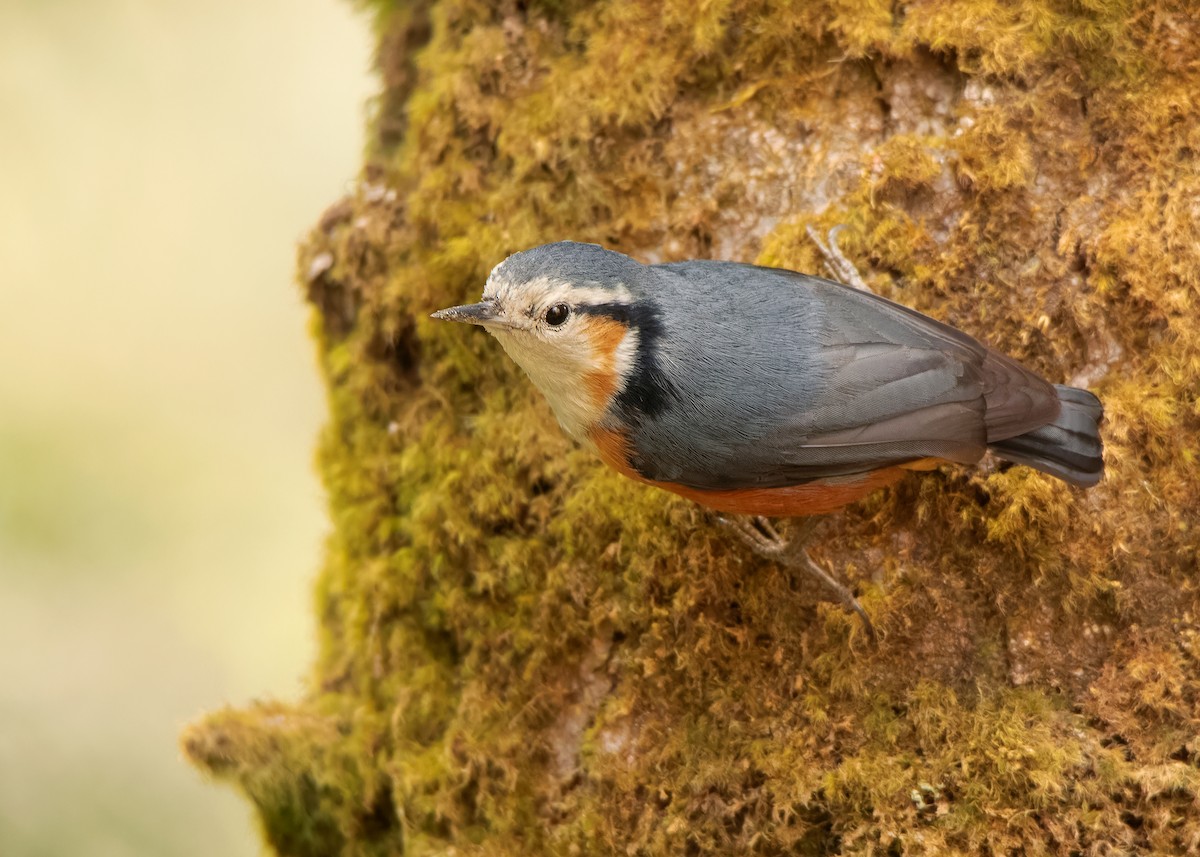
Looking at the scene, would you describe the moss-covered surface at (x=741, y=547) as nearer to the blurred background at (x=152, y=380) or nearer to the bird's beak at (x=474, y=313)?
the bird's beak at (x=474, y=313)

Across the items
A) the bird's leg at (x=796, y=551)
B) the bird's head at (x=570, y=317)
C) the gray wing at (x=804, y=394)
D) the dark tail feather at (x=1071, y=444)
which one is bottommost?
the bird's leg at (x=796, y=551)

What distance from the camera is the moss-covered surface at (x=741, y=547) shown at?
2582mm

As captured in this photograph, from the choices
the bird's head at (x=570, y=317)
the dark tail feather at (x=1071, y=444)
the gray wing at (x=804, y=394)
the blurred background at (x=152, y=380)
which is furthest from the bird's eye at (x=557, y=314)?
the blurred background at (x=152, y=380)

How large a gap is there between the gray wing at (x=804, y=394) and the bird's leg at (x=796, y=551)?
0.84ft

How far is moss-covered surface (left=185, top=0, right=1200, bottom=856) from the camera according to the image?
2.58m

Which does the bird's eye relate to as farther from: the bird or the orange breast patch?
the orange breast patch

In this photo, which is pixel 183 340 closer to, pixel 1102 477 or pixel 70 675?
pixel 70 675

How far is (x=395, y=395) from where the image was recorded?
3654 millimetres

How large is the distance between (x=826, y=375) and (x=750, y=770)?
114cm

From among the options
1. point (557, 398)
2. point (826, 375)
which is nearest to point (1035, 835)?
point (826, 375)

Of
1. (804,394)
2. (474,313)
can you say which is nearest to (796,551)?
(804,394)

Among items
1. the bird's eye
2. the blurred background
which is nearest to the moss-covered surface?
the bird's eye

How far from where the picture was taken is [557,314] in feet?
8.66

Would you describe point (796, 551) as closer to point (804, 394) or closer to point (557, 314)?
point (804, 394)
